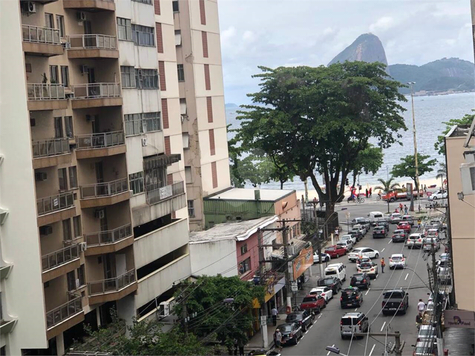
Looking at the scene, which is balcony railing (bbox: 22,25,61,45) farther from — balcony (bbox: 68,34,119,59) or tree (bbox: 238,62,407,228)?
tree (bbox: 238,62,407,228)

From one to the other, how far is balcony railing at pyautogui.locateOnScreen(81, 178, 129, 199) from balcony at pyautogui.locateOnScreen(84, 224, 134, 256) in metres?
Result: 1.53

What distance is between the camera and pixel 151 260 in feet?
141

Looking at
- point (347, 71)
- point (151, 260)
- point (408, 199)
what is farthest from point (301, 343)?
point (408, 199)

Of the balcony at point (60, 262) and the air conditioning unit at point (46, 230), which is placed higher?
the air conditioning unit at point (46, 230)

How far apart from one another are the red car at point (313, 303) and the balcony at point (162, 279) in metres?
8.24

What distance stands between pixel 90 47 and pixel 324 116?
41.2 m

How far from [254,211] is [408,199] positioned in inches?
1963

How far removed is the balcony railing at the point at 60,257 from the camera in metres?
33.3

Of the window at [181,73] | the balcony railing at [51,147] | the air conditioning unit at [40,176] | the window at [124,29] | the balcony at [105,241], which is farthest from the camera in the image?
the window at [181,73]

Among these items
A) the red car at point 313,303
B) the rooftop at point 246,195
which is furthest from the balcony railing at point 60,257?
the rooftop at point 246,195

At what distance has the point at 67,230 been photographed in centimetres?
3634

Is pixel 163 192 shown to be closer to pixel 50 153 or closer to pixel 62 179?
pixel 62 179

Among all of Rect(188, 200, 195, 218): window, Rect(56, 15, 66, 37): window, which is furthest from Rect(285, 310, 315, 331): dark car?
Rect(56, 15, 66, 37): window

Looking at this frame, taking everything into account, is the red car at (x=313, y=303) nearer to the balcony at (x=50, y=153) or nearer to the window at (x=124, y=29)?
the window at (x=124, y=29)
